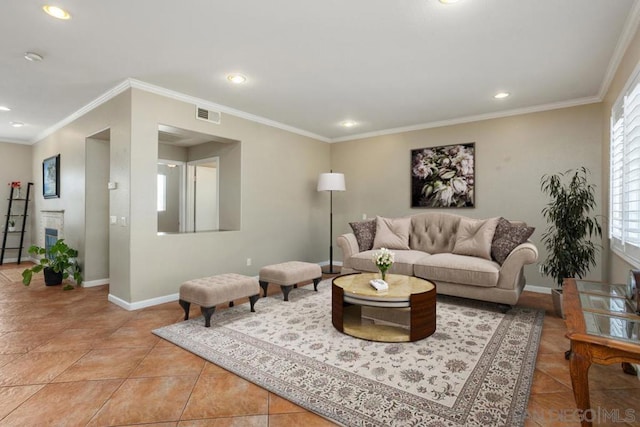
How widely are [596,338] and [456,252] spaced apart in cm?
308

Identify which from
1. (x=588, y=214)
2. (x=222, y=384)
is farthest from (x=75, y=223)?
(x=588, y=214)

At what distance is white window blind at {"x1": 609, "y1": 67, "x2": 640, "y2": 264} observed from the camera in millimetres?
2357

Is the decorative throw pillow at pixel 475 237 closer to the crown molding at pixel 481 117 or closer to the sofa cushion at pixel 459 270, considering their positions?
the sofa cushion at pixel 459 270

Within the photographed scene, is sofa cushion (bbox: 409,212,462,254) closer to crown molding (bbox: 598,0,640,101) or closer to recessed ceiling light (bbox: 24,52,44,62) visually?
crown molding (bbox: 598,0,640,101)

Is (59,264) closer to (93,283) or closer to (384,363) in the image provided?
(93,283)

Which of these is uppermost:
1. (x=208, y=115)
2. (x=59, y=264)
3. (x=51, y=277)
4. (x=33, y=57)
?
(x=33, y=57)

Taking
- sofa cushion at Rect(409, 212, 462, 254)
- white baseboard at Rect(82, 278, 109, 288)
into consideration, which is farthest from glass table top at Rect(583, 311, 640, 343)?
white baseboard at Rect(82, 278, 109, 288)

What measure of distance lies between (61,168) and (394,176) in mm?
5634

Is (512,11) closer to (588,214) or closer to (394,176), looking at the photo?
(588,214)

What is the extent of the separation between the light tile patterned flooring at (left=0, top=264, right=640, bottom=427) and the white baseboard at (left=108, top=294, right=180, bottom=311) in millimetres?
420

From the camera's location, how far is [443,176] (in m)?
5.26

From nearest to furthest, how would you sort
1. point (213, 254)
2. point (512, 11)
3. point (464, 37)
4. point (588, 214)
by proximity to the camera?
point (512, 11)
point (464, 37)
point (588, 214)
point (213, 254)

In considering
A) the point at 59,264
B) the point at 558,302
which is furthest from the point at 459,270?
the point at 59,264

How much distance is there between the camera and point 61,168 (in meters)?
5.42
